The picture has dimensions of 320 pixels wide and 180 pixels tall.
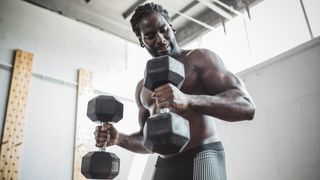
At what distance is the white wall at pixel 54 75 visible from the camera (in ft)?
10.4

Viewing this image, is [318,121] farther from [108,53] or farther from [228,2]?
[108,53]

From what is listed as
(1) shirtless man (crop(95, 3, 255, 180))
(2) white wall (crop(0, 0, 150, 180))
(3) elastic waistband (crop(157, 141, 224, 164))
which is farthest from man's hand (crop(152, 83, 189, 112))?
(2) white wall (crop(0, 0, 150, 180))

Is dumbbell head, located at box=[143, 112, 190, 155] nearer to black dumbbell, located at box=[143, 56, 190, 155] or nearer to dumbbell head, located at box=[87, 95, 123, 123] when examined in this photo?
black dumbbell, located at box=[143, 56, 190, 155]

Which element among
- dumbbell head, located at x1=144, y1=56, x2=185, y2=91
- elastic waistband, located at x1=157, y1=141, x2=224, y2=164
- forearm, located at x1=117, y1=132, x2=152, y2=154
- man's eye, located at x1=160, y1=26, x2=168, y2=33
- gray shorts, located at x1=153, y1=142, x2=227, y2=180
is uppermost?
man's eye, located at x1=160, y1=26, x2=168, y2=33

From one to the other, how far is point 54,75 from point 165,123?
2967mm

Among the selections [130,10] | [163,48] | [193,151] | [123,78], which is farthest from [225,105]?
[130,10]

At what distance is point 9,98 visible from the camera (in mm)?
3090

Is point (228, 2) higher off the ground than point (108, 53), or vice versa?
point (228, 2)

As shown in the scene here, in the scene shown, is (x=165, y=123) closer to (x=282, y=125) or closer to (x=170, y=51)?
(x=170, y=51)

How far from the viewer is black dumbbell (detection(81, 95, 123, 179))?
1415 millimetres

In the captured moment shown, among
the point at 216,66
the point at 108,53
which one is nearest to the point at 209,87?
the point at 216,66

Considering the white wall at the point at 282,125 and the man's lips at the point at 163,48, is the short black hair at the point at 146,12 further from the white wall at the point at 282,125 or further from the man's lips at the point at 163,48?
the white wall at the point at 282,125

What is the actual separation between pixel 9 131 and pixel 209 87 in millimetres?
2485

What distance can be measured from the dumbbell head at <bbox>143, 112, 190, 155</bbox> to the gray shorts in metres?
0.24
